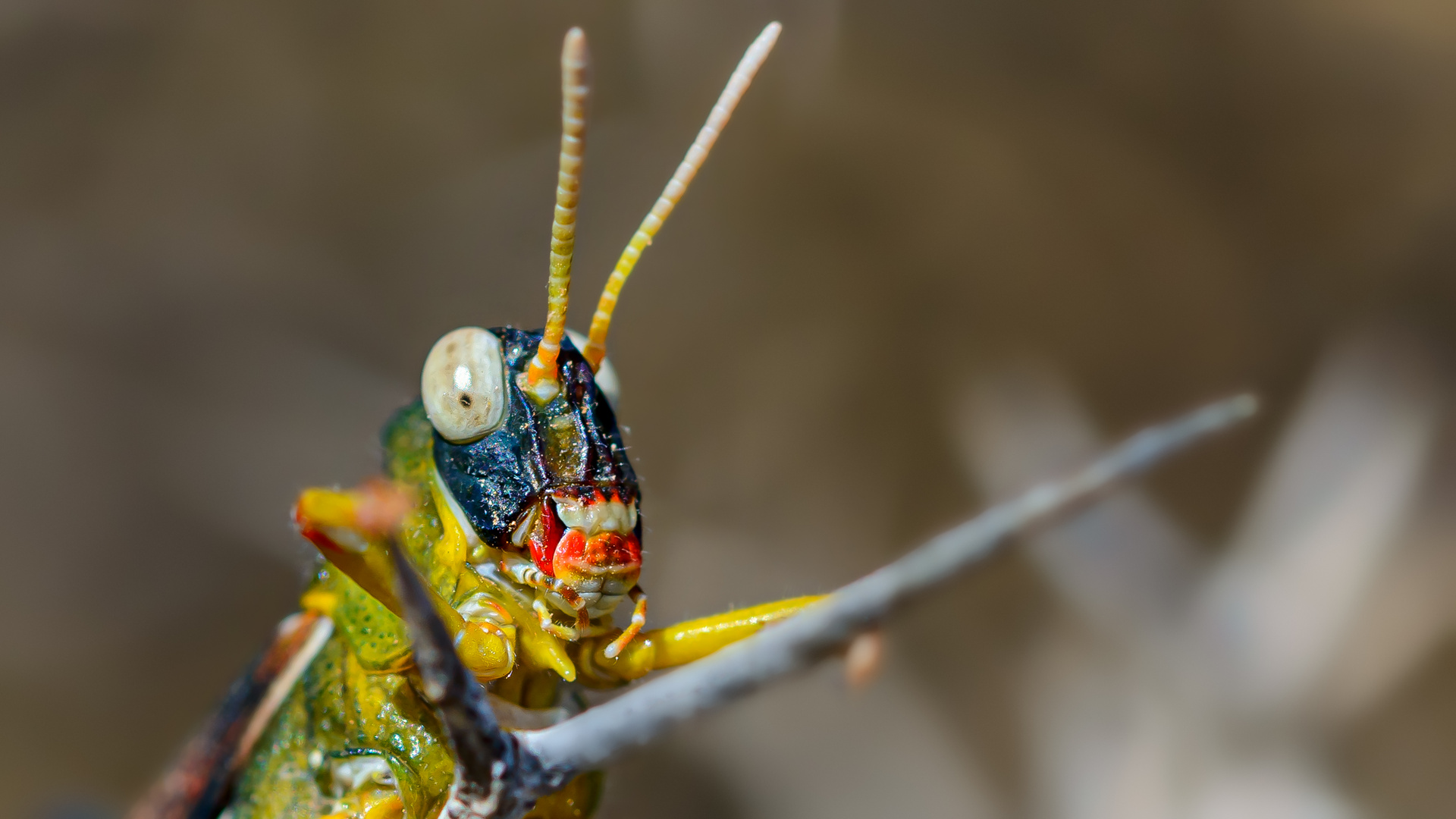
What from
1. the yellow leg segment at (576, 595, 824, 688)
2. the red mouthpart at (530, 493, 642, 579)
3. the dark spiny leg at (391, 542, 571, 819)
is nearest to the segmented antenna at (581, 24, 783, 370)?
the red mouthpart at (530, 493, 642, 579)

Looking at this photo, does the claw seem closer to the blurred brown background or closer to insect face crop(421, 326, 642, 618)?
insect face crop(421, 326, 642, 618)

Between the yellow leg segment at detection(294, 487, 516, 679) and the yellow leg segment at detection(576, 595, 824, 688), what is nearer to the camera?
the yellow leg segment at detection(294, 487, 516, 679)

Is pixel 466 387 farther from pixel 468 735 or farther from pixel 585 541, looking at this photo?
pixel 468 735

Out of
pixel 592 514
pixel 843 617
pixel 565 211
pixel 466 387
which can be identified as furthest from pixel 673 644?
pixel 843 617

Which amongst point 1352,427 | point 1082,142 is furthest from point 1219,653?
point 1082,142

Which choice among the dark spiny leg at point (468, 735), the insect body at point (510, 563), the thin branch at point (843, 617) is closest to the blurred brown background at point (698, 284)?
the insect body at point (510, 563)

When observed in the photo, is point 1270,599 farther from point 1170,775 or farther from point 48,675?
point 48,675

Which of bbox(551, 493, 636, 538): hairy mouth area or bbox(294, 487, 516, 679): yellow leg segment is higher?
Result: bbox(551, 493, 636, 538): hairy mouth area
